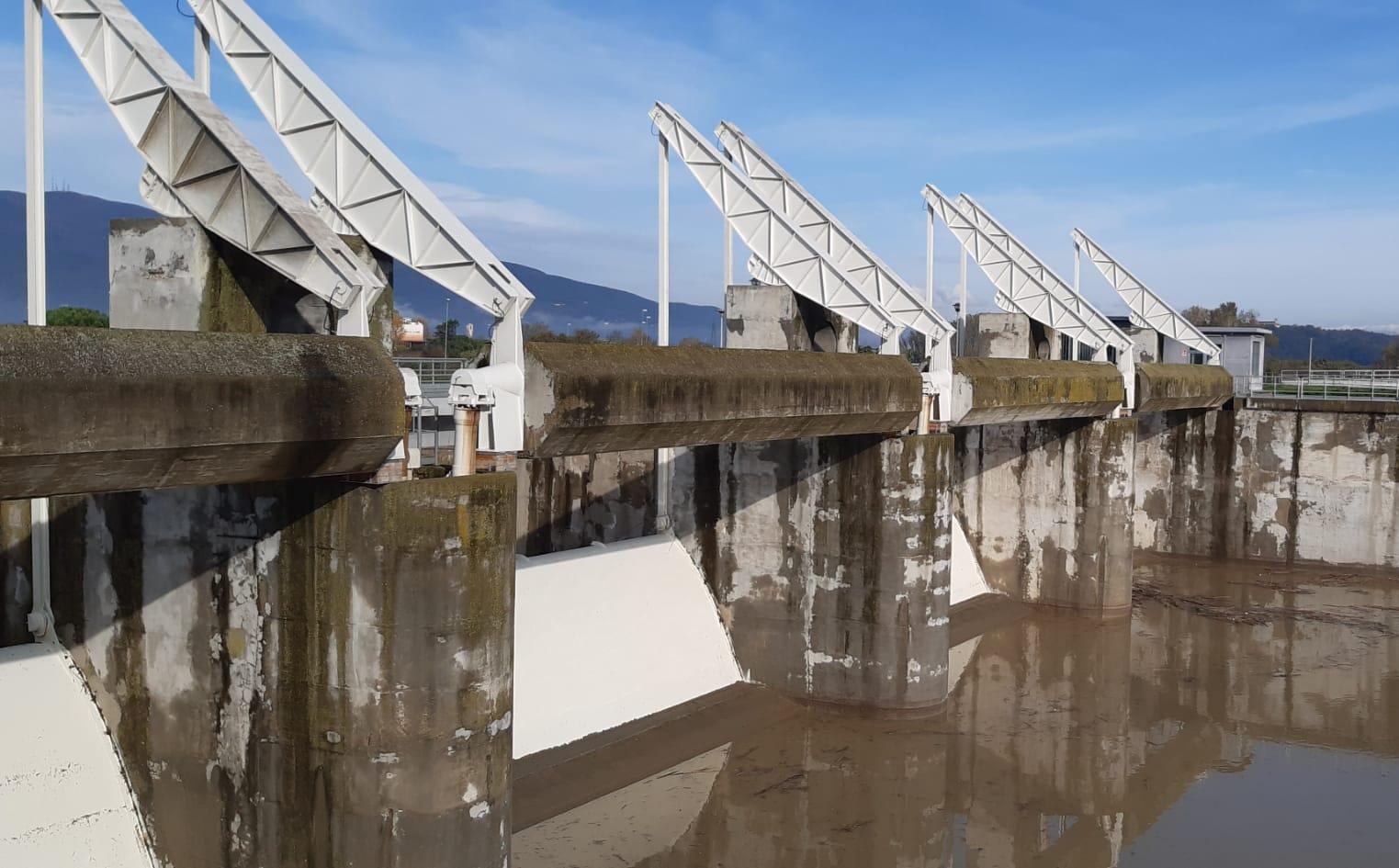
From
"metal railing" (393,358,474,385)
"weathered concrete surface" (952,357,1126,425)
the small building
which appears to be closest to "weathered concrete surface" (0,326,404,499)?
"metal railing" (393,358,474,385)

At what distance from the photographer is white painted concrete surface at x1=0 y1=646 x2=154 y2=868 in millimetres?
11828

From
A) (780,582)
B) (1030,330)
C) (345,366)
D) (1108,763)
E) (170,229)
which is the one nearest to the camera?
(345,366)

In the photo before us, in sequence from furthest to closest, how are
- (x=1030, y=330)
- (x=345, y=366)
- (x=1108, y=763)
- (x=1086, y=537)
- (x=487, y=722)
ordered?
(x=1030, y=330)
(x=1086, y=537)
(x=1108, y=763)
(x=487, y=722)
(x=345, y=366)

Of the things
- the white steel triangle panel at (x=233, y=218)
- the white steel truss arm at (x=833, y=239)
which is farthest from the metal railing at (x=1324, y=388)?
the white steel triangle panel at (x=233, y=218)

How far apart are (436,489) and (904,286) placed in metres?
12.8

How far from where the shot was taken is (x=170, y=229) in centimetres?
1222

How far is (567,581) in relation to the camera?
18.9 m

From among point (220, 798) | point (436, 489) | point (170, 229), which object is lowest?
point (220, 798)

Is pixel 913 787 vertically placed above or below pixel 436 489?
below

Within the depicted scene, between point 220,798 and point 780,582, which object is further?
point 780,582

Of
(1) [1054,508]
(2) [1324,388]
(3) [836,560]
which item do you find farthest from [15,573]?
(2) [1324,388]

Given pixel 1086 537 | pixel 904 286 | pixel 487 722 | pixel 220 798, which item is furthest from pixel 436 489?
pixel 1086 537

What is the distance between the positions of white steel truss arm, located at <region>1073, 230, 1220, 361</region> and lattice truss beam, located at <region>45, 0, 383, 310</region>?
33248mm

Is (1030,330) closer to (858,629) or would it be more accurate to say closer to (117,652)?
(858,629)
